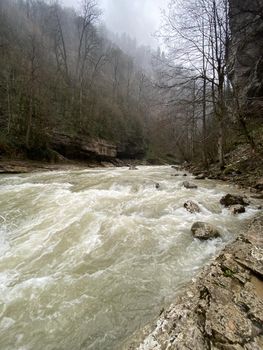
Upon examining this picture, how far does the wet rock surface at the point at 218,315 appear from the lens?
5.46 feet

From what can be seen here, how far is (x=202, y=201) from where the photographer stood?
6.05m

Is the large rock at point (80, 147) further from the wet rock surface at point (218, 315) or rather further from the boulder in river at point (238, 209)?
the wet rock surface at point (218, 315)

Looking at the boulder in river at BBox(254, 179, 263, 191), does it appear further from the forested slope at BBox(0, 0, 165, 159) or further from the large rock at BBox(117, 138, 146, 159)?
the large rock at BBox(117, 138, 146, 159)

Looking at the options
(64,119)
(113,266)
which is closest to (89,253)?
(113,266)

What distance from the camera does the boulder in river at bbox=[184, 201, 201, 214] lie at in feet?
17.4

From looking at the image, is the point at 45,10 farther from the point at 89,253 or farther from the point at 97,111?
the point at 89,253

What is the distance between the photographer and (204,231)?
4.12m

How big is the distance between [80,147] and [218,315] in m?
19.4

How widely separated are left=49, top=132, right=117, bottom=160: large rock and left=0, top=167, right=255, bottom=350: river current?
1311 cm

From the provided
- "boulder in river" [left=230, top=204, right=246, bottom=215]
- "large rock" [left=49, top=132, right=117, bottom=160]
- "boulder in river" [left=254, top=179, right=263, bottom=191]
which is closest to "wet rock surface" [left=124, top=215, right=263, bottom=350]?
"boulder in river" [left=230, top=204, right=246, bottom=215]

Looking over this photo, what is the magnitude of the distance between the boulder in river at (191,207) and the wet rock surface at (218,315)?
2.63 meters

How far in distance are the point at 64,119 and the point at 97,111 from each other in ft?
18.8

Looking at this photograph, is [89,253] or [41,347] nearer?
[41,347]

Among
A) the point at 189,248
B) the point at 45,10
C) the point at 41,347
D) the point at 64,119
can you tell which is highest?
the point at 45,10
